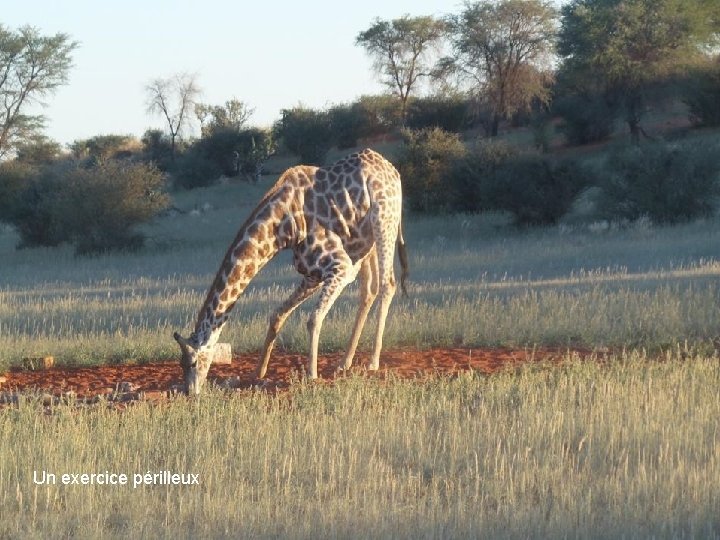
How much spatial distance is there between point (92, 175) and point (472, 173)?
40.3ft

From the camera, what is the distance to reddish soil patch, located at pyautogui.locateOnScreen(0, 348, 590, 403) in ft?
35.2

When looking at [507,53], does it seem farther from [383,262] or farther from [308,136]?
[383,262]

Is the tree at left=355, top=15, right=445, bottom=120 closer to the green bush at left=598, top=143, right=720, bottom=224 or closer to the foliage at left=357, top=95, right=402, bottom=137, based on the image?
the foliage at left=357, top=95, right=402, bottom=137

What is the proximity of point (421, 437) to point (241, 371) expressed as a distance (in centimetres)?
449

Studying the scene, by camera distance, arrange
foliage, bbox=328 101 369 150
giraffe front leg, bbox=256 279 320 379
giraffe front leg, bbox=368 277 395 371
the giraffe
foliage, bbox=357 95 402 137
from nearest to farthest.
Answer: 1. the giraffe
2. giraffe front leg, bbox=256 279 320 379
3. giraffe front leg, bbox=368 277 395 371
4. foliage, bbox=328 101 369 150
5. foliage, bbox=357 95 402 137

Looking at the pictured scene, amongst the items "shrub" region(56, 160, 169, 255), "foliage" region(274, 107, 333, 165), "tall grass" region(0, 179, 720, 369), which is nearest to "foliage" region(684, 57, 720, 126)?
"tall grass" region(0, 179, 720, 369)

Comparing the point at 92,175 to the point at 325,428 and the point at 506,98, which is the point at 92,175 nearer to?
the point at 506,98

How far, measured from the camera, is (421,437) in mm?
7605

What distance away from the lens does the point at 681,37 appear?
46812mm

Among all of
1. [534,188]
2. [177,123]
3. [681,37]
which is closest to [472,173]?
[534,188]

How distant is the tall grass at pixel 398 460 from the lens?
5855 mm

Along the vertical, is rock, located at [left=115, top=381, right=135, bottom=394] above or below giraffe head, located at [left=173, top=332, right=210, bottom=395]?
below

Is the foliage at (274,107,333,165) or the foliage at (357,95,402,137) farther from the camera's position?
the foliage at (357,95,402,137)

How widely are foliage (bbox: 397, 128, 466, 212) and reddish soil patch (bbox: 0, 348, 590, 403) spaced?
905 inches
